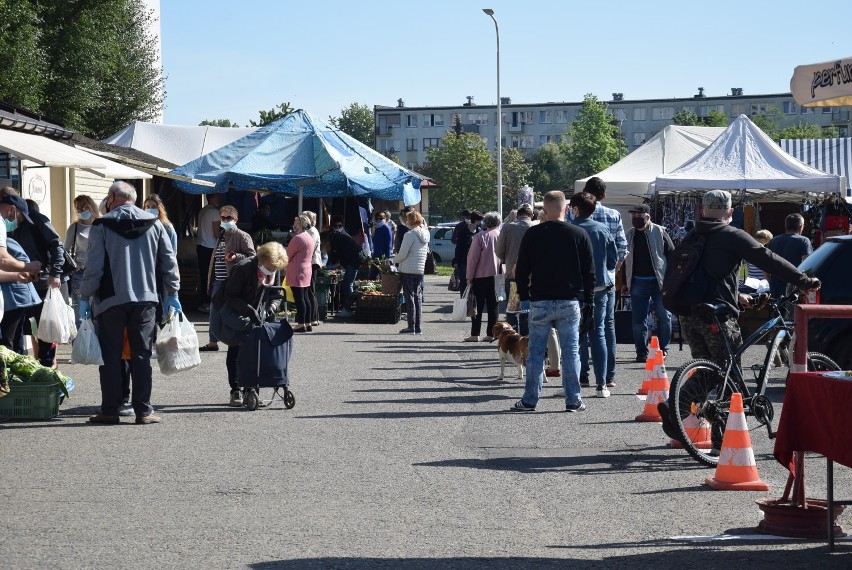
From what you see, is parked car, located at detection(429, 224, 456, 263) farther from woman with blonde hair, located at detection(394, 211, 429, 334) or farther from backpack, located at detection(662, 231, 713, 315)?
backpack, located at detection(662, 231, 713, 315)

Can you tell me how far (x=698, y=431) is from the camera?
8.66 meters

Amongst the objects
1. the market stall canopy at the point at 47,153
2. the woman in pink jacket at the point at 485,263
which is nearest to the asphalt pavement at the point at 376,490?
the market stall canopy at the point at 47,153

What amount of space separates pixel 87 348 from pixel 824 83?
20.0ft

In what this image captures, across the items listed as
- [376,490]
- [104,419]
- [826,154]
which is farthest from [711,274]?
[826,154]

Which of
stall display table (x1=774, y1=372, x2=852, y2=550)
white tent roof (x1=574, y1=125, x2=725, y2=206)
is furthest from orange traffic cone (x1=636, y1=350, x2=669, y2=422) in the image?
white tent roof (x1=574, y1=125, x2=725, y2=206)

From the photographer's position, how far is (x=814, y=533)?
6305 millimetres

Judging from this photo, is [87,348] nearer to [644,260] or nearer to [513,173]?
[644,260]

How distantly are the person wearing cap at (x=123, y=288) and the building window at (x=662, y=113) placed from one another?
13776cm

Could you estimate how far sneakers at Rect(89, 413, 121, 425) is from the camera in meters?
10.2

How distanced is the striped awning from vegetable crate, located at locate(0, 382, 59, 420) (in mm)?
20310

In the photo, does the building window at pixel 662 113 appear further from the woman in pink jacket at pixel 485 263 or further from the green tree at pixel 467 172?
the woman in pink jacket at pixel 485 263

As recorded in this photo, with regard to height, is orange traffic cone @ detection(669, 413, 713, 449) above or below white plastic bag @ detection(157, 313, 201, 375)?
below

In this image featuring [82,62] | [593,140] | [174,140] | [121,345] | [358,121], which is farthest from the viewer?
[358,121]

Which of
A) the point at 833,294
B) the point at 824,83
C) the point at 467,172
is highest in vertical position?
the point at 467,172
